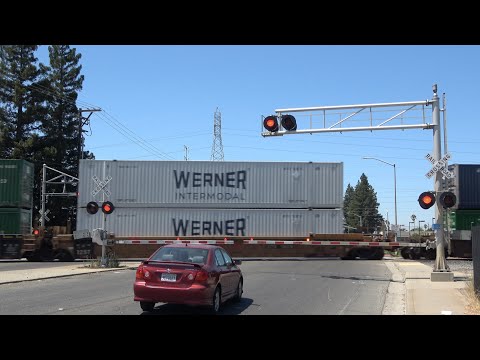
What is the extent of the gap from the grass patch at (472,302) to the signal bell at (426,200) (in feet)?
12.3

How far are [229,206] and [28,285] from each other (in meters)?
16.4

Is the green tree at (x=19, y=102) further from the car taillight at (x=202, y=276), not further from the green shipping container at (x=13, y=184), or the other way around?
the car taillight at (x=202, y=276)

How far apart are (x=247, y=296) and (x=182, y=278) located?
13.2ft

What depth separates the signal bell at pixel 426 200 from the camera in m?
17.0

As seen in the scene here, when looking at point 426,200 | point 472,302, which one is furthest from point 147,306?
point 426,200

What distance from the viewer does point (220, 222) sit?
104 feet

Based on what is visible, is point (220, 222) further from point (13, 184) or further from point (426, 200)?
point (426, 200)

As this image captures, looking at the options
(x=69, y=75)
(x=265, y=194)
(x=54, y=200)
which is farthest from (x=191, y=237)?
(x=69, y=75)

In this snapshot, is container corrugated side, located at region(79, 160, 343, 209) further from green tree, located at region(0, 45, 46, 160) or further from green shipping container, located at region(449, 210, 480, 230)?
green tree, located at region(0, 45, 46, 160)

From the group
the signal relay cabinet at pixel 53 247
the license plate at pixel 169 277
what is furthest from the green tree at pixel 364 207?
the license plate at pixel 169 277

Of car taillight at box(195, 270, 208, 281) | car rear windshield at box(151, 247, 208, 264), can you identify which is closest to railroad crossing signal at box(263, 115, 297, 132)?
car rear windshield at box(151, 247, 208, 264)
